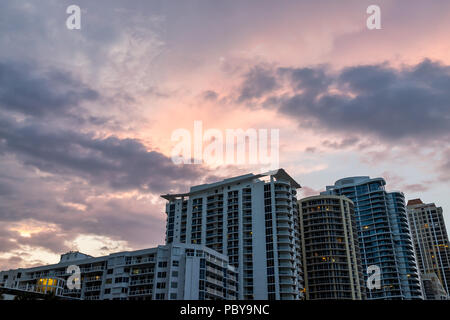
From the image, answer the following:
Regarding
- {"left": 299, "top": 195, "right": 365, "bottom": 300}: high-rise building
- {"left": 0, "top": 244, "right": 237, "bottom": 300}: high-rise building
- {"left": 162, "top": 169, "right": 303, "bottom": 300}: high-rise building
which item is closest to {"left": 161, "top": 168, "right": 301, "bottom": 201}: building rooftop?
{"left": 162, "top": 169, "right": 303, "bottom": 300}: high-rise building

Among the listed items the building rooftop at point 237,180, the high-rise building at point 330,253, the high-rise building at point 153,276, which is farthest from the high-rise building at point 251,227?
the high-rise building at point 330,253

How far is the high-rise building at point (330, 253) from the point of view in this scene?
578 ft

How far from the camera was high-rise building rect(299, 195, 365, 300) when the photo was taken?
176 metres

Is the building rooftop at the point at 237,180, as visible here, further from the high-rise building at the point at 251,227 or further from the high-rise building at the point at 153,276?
the high-rise building at the point at 153,276

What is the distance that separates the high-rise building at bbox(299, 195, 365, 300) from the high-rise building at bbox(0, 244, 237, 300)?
2179 inches

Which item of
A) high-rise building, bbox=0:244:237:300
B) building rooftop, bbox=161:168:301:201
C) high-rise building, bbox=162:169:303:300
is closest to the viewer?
high-rise building, bbox=0:244:237:300

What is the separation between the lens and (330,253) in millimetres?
184000

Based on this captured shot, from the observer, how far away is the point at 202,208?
16550cm

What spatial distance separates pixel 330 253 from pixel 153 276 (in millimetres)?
96082

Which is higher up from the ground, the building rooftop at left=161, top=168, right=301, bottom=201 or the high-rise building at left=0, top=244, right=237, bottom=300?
the building rooftop at left=161, top=168, right=301, bottom=201

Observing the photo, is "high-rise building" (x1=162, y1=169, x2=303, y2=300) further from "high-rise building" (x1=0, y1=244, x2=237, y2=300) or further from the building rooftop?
"high-rise building" (x1=0, y1=244, x2=237, y2=300)

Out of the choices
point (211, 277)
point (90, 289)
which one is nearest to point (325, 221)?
point (211, 277)

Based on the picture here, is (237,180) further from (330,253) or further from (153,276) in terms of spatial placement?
(330,253)
